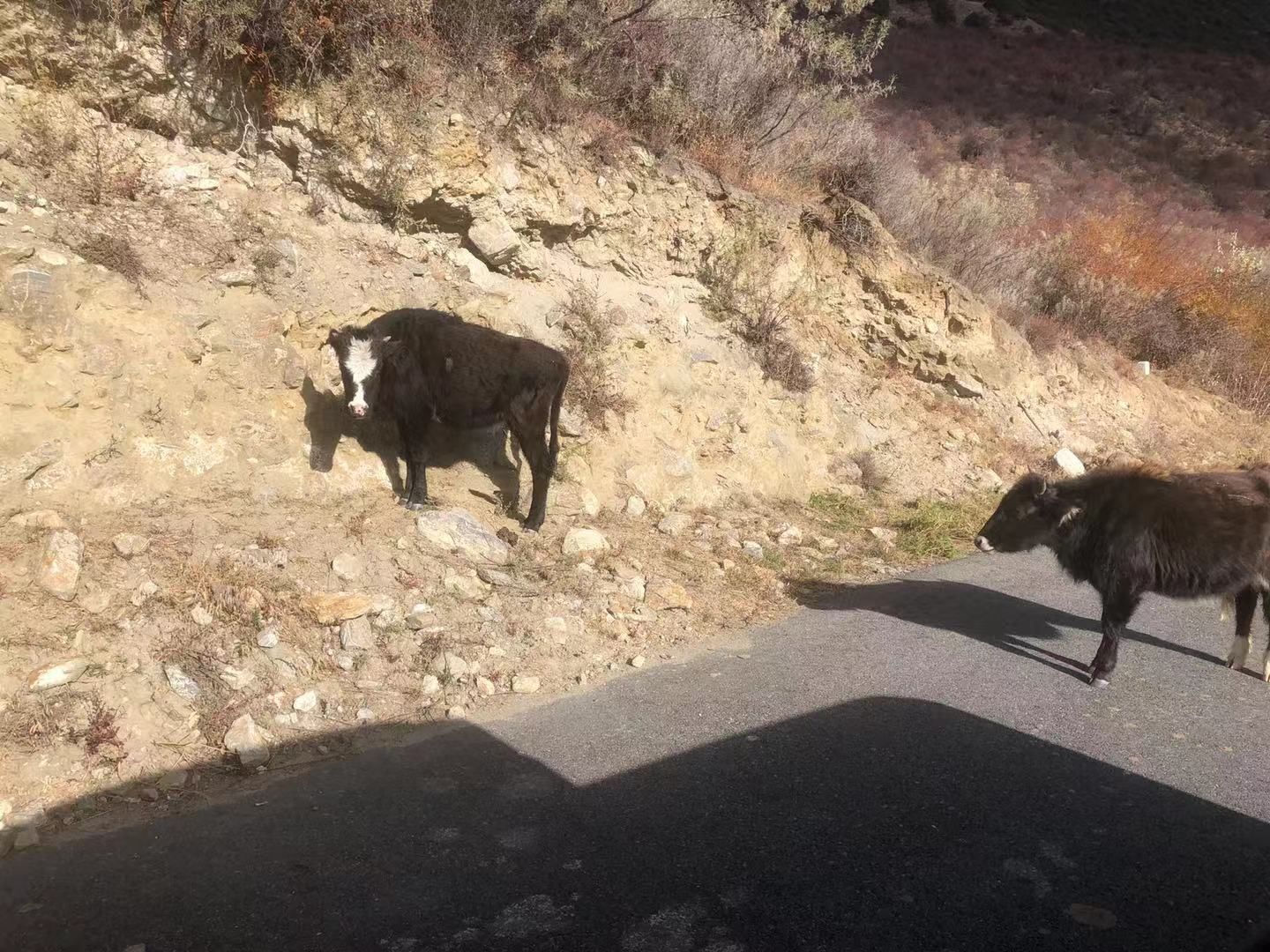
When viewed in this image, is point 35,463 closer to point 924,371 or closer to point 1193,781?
point 1193,781

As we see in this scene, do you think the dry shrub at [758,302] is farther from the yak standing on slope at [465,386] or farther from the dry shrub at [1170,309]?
the dry shrub at [1170,309]

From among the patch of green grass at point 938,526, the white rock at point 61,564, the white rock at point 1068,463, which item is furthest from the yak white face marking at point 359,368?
the white rock at point 1068,463

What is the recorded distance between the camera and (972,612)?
293 inches

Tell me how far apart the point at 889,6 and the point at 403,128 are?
35842 mm

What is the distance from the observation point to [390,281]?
888cm

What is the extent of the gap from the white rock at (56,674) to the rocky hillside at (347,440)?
18 mm

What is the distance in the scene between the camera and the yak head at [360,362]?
714cm

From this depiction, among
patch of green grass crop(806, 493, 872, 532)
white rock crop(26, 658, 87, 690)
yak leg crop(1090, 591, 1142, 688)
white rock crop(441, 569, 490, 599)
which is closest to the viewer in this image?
white rock crop(26, 658, 87, 690)

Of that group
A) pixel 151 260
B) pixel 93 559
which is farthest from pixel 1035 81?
pixel 93 559

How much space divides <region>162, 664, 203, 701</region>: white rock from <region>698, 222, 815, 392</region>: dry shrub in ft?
27.6

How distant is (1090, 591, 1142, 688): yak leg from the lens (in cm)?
591

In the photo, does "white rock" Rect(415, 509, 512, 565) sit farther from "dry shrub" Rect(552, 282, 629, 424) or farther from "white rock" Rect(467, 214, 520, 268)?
"white rock" Rect(467, 214, 520, 268)

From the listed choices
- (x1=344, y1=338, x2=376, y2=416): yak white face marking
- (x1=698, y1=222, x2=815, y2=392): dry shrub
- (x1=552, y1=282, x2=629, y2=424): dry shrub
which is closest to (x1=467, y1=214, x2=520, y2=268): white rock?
(x1=552, y1=282, x2=629, y2=424): dry shrub

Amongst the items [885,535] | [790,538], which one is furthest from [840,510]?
[790,538]
